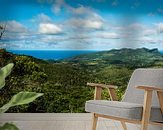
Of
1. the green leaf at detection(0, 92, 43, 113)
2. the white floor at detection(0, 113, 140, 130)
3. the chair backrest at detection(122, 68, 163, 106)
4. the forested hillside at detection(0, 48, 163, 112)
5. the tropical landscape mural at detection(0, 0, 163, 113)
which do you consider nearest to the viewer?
the green leaf at detection(0, 92, 43, 113)

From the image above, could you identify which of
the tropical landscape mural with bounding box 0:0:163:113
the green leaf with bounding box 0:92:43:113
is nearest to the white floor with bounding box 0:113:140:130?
the tropical landscape mural with bounding box 0:0:163:113

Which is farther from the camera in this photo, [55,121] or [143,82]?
[55,121]

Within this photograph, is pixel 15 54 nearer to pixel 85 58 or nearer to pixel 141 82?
pixel 85 58

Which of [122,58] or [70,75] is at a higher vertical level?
[122,58]

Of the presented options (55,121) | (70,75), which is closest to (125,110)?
(55,121)

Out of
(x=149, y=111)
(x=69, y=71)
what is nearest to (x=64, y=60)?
(x=69, y=71)

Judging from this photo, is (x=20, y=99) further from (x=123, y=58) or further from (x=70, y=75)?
(x=123, y=58)

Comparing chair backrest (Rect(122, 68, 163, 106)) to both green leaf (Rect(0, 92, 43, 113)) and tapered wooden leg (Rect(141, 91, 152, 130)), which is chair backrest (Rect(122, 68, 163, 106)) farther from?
green leaf (Rect(0, 92, 43, 113))
